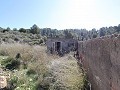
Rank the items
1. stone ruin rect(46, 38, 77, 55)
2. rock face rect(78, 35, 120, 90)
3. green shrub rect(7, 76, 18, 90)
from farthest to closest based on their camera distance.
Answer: stone ruin rect(46, 38, 77, 55)
green shrub rect(7, 76, 18, 90)
rock face rect(78, 35, 120, 90)

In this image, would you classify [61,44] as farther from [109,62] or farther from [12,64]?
[109,62]

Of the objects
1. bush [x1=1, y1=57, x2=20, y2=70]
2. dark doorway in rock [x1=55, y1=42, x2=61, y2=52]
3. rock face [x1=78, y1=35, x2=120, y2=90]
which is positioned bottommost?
bush [x1=1, y1=57, x2=20, y2=70]

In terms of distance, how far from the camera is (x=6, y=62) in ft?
63.9

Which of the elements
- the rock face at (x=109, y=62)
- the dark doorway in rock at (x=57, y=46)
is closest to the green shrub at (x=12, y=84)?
the rock face at (x=109, y=62)

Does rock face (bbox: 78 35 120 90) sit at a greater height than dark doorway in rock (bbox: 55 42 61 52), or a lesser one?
greater

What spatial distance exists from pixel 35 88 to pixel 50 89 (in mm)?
1579

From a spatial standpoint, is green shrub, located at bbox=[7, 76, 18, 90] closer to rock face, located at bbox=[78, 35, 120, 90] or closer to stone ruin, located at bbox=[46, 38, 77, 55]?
rock face, located at bbox=[78, 35, 120, 90]

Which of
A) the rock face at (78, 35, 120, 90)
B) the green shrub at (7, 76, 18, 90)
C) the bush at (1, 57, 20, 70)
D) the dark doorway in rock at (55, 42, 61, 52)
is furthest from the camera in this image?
the dark doorway in rock at (55, 42, 61, 52)

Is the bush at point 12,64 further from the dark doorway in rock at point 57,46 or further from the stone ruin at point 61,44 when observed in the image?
the dark doorway in rock at point 57,46

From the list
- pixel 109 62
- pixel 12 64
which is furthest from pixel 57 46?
pixel 109 62

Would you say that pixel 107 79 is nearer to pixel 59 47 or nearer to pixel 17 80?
pixel 17 80

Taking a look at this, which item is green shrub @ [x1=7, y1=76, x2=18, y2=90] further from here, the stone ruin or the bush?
the stone ruin

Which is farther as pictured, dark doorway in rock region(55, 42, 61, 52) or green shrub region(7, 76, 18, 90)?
dark doorway in rock region(55, 42, 61, 52)

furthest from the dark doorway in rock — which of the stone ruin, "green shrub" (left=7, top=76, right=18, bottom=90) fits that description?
"green shrub" (left=7, top=76, right=18, bottom=90)
